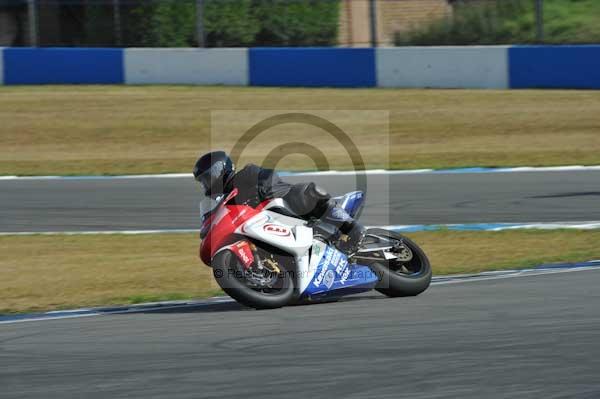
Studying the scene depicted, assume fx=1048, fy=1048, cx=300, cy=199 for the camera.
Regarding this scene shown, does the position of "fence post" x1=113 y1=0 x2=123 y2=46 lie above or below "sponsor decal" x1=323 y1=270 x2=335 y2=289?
above

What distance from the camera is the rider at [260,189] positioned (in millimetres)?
7219

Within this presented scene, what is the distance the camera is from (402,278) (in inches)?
296

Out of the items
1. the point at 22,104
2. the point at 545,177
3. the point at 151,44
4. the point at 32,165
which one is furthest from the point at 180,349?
the point at 151,44

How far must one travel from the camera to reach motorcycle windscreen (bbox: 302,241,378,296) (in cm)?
727

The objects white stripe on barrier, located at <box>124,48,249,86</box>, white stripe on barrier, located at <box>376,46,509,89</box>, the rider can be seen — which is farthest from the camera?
white stripe on barrier, located at <box>124,48,249,86</box>

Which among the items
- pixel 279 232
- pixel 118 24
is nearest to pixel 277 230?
pixel 279 232

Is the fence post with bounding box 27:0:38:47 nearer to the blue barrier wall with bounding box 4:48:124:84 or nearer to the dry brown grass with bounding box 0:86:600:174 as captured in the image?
the blue barrier wall with bounding box 4:48:124:84

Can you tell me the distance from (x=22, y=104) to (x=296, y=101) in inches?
214

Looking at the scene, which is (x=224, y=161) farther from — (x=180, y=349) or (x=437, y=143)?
(x=437, y=143)

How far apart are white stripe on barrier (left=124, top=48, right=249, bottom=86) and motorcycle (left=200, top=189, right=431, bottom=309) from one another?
14370 mm

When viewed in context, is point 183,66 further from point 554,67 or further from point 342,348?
point 342,348

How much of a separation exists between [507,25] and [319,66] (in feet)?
12.6

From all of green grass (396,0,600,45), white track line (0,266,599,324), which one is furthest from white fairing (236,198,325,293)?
green grass (396,0,600,45)
